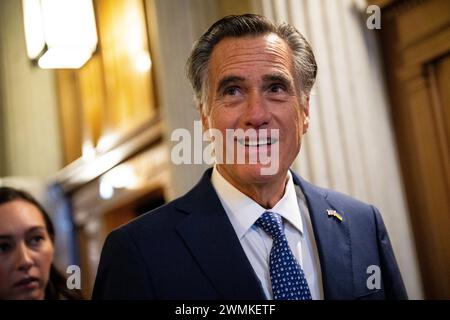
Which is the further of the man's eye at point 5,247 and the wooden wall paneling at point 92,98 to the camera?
the wooden wall paneling at point 92,98

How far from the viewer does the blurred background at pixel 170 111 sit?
1364mm

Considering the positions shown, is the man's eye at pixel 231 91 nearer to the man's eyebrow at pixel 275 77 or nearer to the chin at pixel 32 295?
the man's eyebrow at pixel 275 77

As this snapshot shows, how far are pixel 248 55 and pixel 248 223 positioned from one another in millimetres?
298

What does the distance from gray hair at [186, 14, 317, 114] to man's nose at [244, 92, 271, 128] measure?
9 cm

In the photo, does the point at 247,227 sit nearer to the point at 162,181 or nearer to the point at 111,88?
the point at 162,181

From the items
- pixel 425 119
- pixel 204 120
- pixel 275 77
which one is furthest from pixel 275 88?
pixel 425 119

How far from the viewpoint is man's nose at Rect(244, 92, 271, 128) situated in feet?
3.59

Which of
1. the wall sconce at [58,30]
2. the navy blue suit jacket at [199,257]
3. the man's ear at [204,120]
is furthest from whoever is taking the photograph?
the wall sconce at [58,30]

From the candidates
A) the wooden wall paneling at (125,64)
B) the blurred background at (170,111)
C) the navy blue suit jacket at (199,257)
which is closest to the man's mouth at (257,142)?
the navy blue suit jacket at (199,257)

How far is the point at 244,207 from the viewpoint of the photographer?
1.12 m

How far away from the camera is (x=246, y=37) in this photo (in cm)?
112

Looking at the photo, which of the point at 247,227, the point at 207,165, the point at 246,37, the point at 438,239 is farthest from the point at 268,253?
the point at 438,239

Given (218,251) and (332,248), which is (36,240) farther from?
(332,248)

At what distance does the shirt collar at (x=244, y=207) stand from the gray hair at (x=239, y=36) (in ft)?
0.47
